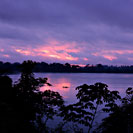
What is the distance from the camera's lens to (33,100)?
7781mm

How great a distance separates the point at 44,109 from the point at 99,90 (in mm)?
3526

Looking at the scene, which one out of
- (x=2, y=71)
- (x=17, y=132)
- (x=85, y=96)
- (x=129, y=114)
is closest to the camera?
(x=17, y=132)

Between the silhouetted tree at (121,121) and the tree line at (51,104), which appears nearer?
the tree line at (51,104)

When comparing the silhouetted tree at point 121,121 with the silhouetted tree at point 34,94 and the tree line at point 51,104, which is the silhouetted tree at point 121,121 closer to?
the tree line at point 51,104

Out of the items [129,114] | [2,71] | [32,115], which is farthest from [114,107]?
[2,71]

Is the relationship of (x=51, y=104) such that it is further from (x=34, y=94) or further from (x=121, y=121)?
(x=121, y=121)

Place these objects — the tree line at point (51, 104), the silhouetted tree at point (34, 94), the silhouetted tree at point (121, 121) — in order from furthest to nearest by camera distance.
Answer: the silhouetted tree at point (34, 94), the silhouetted tree at point (121, 121), the tree line at point (51, 104)

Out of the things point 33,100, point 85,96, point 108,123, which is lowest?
point 108,123

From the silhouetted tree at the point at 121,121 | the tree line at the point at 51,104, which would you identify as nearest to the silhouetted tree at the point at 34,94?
the tree line at the point at 51,104

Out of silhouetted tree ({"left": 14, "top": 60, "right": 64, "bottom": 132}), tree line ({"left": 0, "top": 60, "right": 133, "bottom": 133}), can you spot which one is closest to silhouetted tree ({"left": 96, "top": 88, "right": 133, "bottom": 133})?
tree line ({"left": 0, "top": 60, "right": 133, "bottom": 133})

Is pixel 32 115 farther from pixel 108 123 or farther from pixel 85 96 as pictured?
pixel 108 123

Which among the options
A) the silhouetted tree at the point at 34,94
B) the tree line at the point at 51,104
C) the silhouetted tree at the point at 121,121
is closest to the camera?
the tree line at the point at 51,104

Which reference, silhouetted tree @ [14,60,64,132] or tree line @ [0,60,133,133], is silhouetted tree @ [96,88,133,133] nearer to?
tree line @ [0,60,133,133]

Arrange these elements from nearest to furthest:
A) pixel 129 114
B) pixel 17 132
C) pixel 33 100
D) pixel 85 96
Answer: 1. pixel 17 132
2. pixel 129 114
3. pixel 85 96
4. pixel 33 100
